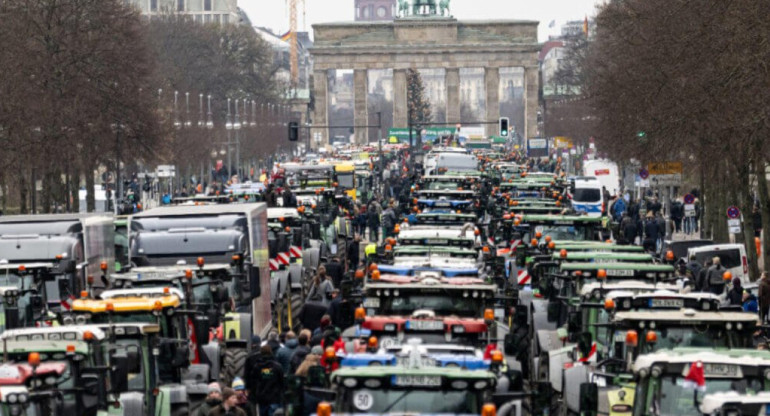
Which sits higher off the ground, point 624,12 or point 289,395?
point 624,12

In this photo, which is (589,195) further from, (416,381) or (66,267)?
(416,381)

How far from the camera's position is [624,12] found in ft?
178

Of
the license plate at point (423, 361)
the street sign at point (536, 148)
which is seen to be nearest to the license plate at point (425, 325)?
the license plate at point (423, 361)

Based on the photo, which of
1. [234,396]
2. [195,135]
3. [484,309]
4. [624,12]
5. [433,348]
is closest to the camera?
[433,348]

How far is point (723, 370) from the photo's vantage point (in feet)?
42.4

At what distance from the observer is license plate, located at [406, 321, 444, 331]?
1596cm

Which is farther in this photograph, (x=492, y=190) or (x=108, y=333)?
(x=492, y=190)

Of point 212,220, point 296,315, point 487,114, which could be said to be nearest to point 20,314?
point 212,220

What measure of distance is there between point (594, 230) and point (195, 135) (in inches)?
2383

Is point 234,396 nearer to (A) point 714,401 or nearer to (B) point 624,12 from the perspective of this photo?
(A) point 714,401

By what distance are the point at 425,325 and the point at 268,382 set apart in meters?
3.89

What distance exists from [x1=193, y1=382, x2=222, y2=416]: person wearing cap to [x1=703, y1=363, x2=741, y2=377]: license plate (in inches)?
194

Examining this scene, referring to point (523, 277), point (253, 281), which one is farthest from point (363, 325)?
point (523, 277)

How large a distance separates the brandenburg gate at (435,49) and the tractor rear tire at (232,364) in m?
152
